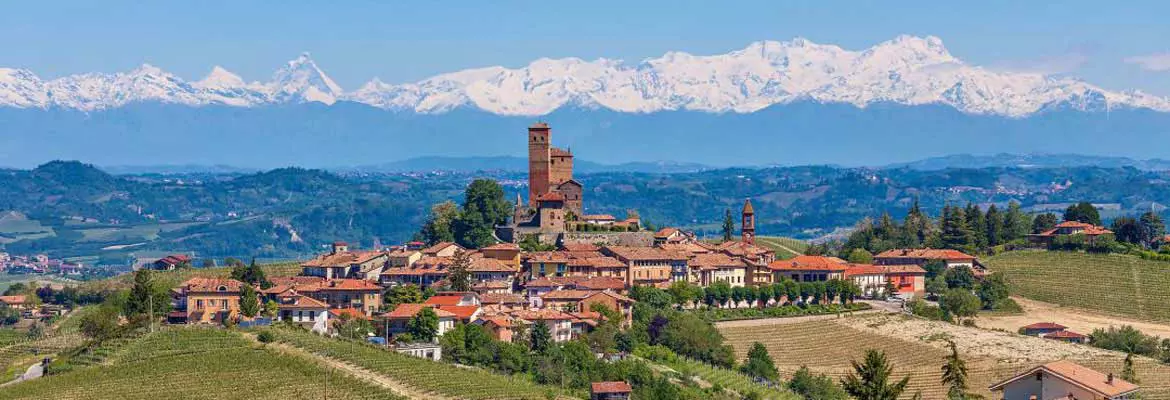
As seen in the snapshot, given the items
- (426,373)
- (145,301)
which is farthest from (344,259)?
(426,373)

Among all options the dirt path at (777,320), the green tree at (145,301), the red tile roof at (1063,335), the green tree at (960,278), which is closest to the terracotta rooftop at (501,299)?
the dirt path at (777,320)

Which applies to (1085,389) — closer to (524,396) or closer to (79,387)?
(524,396)

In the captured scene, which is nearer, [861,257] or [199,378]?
[199,378]

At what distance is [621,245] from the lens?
9906 centimetres

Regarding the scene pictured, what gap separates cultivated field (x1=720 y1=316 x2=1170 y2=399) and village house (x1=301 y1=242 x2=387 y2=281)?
58.2ft

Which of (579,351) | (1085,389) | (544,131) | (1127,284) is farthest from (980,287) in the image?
(1085,389)

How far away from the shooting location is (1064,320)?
94562 mm

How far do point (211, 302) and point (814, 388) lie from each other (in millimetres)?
25964

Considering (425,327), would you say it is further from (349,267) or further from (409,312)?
(349,267)

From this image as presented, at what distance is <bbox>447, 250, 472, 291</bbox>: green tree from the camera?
278ft

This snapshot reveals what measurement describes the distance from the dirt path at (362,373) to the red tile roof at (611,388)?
7.20 meters

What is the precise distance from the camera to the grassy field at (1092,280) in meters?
98.6

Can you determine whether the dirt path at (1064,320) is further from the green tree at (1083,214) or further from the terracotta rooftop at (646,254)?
the green tree at (1083,214)

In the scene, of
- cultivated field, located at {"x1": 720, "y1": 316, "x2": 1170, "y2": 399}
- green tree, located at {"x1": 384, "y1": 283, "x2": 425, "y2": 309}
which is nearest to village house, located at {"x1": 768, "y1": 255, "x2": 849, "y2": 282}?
cultivated field, located at {"x1": 720, "y1": 316, "x2": 1170, "y2": 399}
